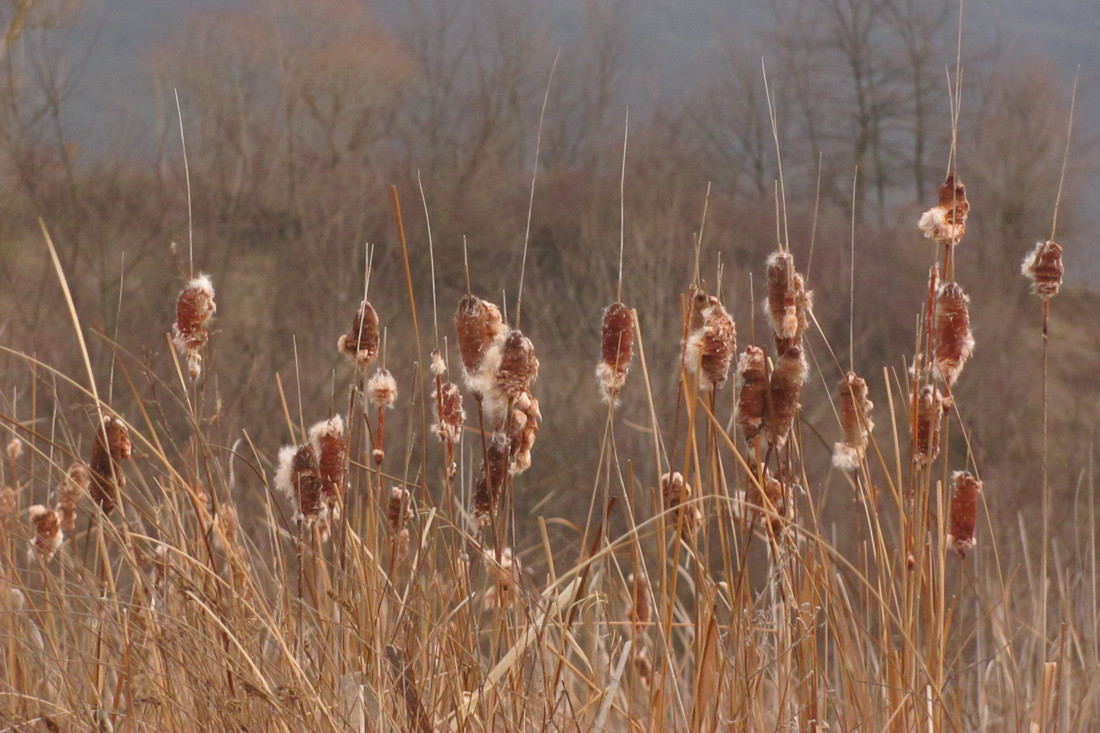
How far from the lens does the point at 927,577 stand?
1349 mm

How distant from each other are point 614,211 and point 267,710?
70.9ft

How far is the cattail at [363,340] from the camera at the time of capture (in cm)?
134

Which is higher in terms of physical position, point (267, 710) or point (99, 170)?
point (267, 710)

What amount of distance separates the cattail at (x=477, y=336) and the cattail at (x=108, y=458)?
0.50 meters

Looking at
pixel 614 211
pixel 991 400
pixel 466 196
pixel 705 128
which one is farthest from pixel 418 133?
pixel 991 400

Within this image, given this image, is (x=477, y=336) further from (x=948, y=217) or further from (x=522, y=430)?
(x=948, y=217)

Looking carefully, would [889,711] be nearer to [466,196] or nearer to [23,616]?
[23,616]

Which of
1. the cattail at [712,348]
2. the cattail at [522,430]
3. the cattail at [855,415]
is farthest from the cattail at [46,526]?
the cattail at [855,415]

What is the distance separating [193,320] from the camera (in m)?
1.35

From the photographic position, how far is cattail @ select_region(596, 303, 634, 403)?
126 centimetres

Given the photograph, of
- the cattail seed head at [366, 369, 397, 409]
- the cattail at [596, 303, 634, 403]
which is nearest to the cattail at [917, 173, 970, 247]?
the cattail at [596, 303, 634, 403]

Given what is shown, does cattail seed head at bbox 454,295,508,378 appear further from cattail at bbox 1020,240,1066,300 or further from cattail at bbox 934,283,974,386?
cattail at bbox 1020,240,1066,300

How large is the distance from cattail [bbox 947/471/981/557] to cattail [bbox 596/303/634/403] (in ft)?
1.87

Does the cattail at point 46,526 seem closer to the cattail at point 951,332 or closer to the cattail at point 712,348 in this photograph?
the cattail at point 712,348
